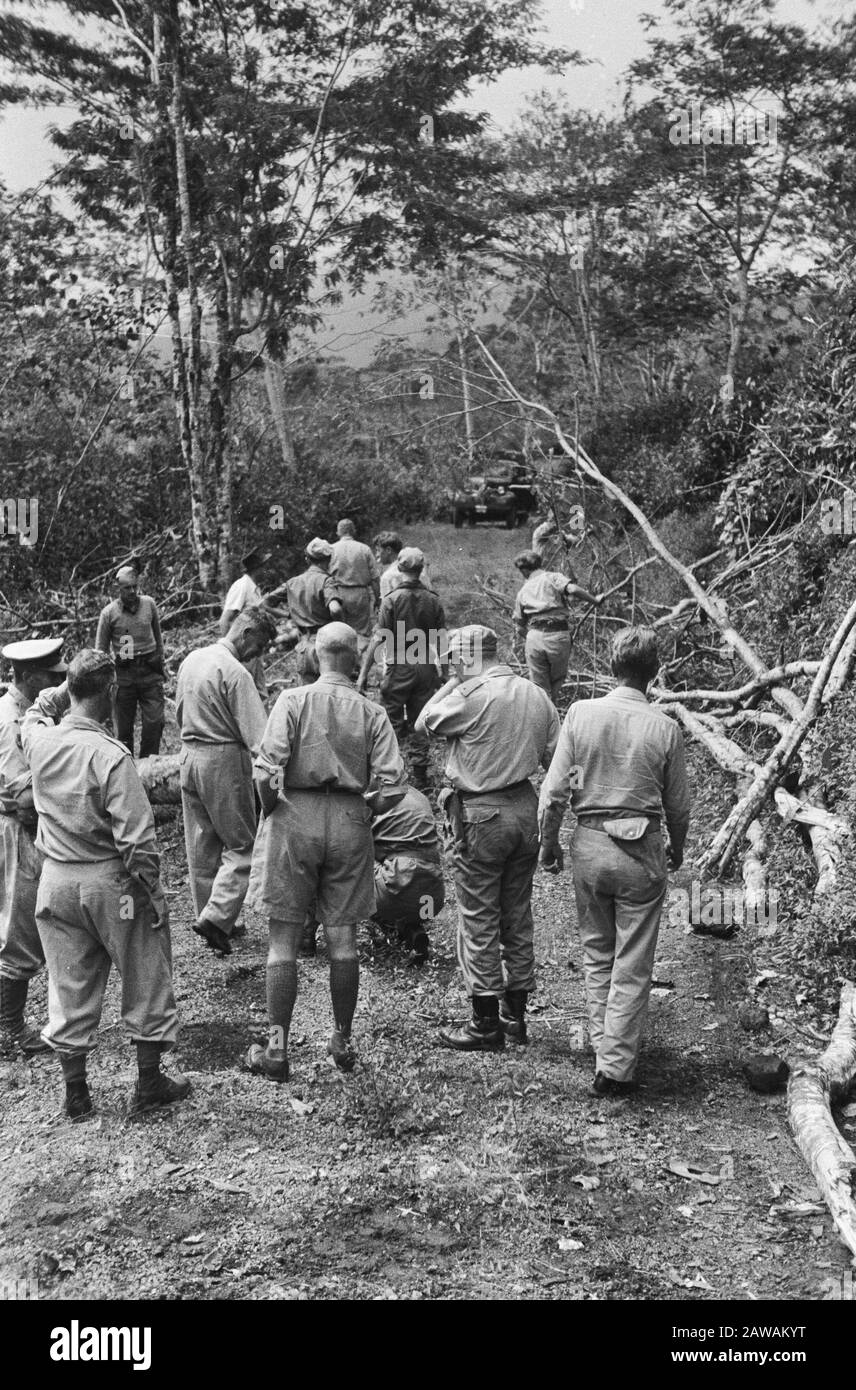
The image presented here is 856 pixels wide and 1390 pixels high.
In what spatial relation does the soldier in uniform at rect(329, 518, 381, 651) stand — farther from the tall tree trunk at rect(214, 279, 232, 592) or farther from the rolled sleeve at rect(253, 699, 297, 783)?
the tall tree trunk at rect(214, 279, 232, 592)

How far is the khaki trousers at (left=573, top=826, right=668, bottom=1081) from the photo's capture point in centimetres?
487

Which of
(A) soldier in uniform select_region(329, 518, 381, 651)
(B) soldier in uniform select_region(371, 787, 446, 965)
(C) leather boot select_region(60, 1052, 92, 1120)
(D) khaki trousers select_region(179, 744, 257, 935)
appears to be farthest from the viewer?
(A) soldier in uniform select_region(329, 518, 381, 651)

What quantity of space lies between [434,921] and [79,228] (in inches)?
569

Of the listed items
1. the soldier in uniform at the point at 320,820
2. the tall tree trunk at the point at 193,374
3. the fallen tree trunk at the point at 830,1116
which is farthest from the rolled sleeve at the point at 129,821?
the tall tree trunk at the point at 193,374

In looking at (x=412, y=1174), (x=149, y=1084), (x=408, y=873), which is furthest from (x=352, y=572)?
(x=412, y=1174)

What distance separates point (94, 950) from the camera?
477 centimetres

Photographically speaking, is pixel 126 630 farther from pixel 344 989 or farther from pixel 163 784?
pixel 344 989

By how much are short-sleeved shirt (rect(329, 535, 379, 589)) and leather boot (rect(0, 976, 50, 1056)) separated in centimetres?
551

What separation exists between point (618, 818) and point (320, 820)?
4.01ft

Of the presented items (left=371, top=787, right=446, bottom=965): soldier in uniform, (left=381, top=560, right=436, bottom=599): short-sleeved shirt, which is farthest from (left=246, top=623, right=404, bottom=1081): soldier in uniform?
(left=381, top=560, right=436, bottom=599): short-sleeved shirt

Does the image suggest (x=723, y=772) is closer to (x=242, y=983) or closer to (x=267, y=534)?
(x=242, y=983)

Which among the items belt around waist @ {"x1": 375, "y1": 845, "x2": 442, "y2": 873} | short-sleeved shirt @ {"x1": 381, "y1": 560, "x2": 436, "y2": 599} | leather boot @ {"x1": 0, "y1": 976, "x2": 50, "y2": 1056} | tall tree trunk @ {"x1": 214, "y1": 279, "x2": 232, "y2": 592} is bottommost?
leather boot @ {"x1": 0, "y1": 976, "x2": 50, "y2": 1056}

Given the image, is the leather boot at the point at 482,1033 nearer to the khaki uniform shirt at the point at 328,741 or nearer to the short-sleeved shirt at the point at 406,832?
the khaki uniform shirt at the point at 328,741
